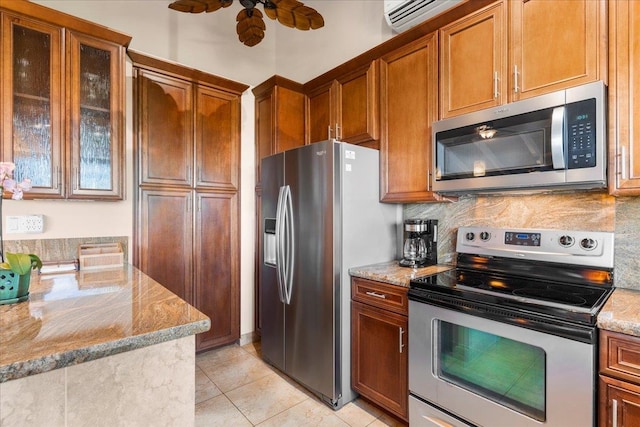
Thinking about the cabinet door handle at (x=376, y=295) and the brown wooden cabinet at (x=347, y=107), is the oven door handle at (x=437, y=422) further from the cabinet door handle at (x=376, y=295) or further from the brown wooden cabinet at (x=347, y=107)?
the brown wooden cabinet at (x=347, y=107)

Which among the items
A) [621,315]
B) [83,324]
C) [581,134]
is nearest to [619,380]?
[621,315]

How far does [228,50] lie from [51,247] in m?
2.37

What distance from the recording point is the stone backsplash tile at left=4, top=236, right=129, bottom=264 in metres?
1.98

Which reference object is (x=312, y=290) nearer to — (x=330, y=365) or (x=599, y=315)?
(x=330, y=365)

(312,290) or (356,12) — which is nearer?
(312,290)

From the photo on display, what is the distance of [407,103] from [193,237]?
2035mm

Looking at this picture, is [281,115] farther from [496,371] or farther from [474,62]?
[496,371]

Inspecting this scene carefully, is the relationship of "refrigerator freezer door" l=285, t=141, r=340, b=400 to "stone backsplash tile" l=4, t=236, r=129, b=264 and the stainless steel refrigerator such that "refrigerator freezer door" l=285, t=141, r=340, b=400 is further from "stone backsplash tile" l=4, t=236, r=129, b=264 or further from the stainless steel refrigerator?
"stone backsplash tile" l=4, t=236, r=129, b=264

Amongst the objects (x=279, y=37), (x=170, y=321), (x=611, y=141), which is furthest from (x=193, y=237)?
(x=611, y=141)

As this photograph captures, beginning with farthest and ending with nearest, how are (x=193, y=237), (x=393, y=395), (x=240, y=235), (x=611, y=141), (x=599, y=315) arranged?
(x=240, y=235), (x=193, y=237), (x=393, y=395), (x=611, y=141), (x=599, y=315)

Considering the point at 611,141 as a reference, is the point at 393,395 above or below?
below

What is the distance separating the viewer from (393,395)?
73.2 inches

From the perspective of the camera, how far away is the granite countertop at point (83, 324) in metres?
0.76

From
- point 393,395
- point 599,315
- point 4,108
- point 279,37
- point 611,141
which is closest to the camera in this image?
point 599,315
